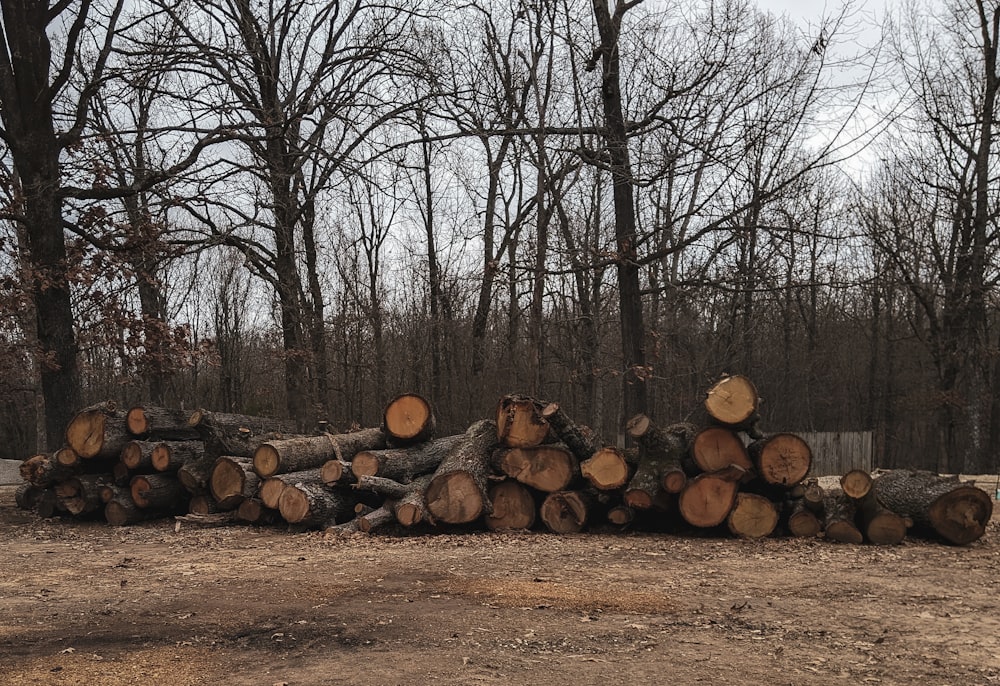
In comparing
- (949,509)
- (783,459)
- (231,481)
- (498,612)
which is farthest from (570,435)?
(498,612)

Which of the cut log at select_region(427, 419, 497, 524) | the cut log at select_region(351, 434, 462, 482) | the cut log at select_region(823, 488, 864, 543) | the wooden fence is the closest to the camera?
the cut log at select_region(823, 488, 864, 543)

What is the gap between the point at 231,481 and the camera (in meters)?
10.5

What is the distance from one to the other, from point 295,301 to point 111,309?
15.8ft

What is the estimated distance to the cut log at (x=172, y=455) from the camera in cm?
1092

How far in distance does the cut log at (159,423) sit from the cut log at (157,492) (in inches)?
23.3

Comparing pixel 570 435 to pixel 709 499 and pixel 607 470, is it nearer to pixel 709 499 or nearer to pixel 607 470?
pixel 607 470

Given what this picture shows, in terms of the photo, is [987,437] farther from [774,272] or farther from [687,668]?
[687,668]

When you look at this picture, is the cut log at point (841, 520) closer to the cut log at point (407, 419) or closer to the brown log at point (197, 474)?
the cut log at point (407, 419)

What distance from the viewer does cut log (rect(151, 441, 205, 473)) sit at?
1092cm

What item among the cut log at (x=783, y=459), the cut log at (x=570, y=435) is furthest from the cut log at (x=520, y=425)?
the cut log at (x=783, y=459)

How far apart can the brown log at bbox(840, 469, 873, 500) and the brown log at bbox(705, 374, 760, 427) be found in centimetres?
115

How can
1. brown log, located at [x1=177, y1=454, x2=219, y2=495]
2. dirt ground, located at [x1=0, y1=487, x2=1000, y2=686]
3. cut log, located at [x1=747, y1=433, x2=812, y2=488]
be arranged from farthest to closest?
brown log, located at [x1=177, y1=454, x2=219, y2=495], cut log, located at [x1=747, y1=433, x2=812, y2=488], dirt ground, located at [x1=0, y1=487, x2=1000, y2=686]

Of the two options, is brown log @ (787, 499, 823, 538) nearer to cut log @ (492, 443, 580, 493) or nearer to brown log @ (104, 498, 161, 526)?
cut log @ (492, 443, 580, 493)

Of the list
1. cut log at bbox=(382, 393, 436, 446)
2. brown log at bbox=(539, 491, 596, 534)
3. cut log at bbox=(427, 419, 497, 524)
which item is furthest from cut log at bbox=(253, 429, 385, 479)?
brown log at bbox=(539, 491, 596, 534)
